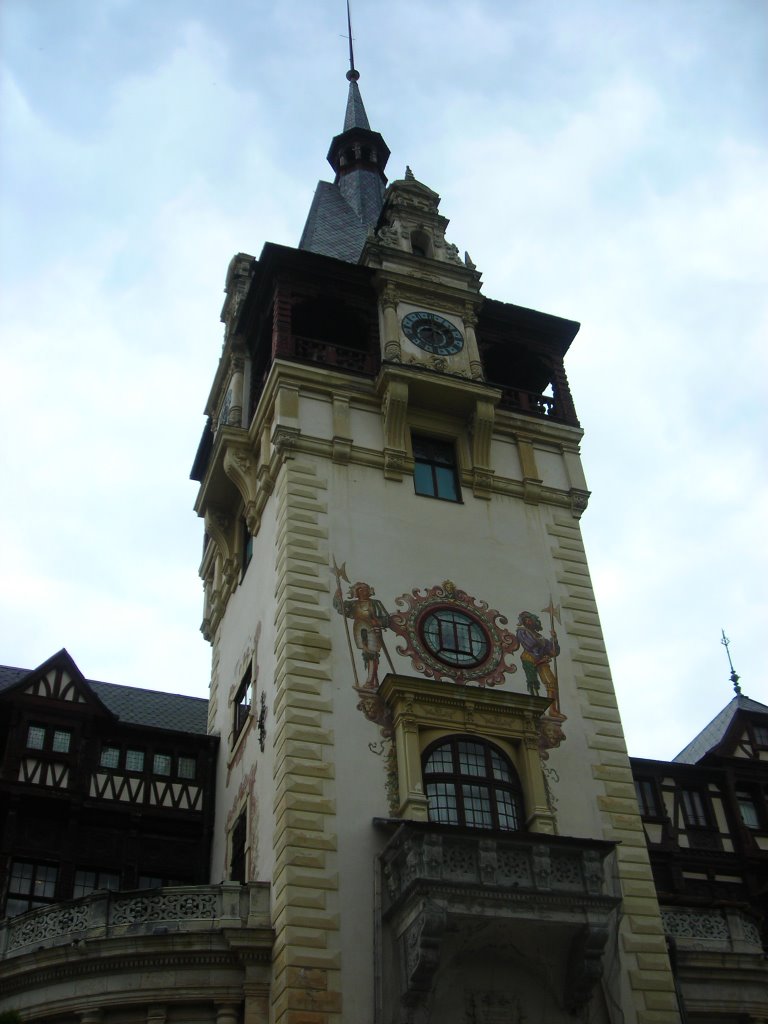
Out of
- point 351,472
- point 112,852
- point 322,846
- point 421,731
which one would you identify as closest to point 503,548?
point 351,472

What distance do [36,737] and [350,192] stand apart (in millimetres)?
23258

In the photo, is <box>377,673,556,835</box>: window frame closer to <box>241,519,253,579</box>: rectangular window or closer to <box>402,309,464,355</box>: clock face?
<box>241,519,253,579</box>: rectangular window

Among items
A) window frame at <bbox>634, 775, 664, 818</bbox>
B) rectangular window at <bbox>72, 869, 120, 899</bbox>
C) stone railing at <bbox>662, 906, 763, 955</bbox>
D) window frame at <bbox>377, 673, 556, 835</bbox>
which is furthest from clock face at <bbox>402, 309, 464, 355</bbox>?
rectangular window at <bbox>72, 869, 120, 899</bbox>

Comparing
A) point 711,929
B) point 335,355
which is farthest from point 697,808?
point 335,355

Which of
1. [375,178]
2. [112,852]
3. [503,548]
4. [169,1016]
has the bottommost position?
[169,1016]

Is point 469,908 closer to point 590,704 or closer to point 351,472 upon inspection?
point 590,704

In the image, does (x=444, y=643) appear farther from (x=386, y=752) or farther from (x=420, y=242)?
(x=420, y=242)

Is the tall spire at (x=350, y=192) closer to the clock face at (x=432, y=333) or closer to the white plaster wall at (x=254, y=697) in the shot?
the clock face at (x=432, y=333)

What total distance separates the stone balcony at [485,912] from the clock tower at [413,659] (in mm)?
46

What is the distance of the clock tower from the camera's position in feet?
64.2

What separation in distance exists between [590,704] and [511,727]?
2.66m

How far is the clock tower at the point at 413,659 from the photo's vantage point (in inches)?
771

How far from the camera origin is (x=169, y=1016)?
1939 centimetres

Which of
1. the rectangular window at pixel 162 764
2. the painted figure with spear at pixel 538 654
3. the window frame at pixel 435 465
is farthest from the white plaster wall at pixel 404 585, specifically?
the rectangular window at pixel 162 764
